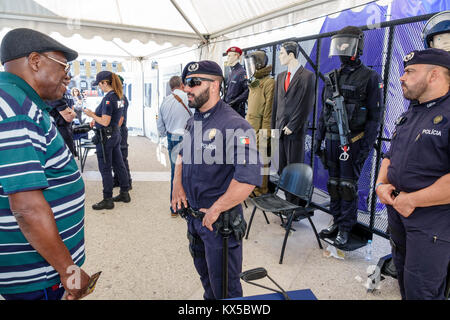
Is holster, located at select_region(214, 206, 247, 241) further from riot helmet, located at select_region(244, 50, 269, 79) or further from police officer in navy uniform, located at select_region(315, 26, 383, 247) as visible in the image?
riot helmet, located at select_region(244, 50, 269, 79)

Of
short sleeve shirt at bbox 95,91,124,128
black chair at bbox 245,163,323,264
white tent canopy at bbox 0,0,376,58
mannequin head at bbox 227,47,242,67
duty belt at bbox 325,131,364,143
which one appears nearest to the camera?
duty belt at bbox 325,131,364,143

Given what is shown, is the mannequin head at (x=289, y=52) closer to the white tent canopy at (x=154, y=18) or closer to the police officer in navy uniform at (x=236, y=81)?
the white tent canopy at (x=154, y=18)

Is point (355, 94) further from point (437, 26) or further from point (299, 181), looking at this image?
point (299, 181)

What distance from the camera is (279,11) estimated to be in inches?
159

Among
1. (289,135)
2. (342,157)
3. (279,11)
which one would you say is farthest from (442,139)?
(279,11)

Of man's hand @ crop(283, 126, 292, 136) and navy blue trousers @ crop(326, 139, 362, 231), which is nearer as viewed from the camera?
navy blue trousers @ crop(326, 139, 362, 231)

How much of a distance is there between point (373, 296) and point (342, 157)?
1235 mm

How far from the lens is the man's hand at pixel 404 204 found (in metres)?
1.50

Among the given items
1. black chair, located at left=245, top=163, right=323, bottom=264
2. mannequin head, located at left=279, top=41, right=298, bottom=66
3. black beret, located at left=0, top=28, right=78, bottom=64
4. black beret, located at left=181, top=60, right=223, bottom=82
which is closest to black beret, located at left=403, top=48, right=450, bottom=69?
black beret, located at left=181, top=60, right=223, bottom=82

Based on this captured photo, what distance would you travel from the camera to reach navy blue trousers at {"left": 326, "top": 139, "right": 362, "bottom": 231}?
9.07 feet

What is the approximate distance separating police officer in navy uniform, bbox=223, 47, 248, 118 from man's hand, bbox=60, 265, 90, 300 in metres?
3.64

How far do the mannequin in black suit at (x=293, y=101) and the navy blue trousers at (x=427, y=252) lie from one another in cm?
204
